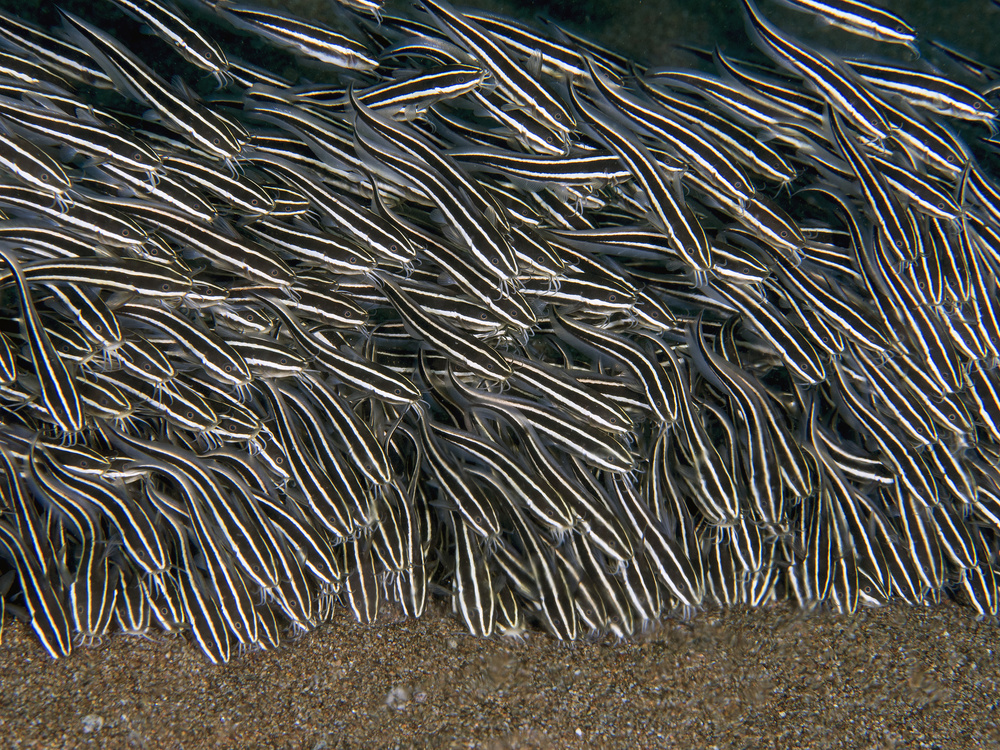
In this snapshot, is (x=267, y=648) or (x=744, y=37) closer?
(x=267, y=648)

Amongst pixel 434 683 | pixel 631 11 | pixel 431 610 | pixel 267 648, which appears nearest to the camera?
pixel 434 683

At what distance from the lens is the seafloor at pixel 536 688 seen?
8.06 ft

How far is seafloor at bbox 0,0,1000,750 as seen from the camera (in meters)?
2.46

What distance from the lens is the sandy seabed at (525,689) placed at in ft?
8.05

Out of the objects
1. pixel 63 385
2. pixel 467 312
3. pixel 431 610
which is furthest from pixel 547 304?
pixel 63 385

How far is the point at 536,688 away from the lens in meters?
2.70

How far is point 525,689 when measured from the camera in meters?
2.70

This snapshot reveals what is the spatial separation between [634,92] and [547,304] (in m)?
1.37

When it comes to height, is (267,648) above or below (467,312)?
below

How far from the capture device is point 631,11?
11.7 ft

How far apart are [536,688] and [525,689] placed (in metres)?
0.05

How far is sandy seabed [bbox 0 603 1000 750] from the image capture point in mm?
2455

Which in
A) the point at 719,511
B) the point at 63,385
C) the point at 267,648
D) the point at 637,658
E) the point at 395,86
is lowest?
the point at 267,648

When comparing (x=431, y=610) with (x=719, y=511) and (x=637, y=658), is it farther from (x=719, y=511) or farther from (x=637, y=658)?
(x=719, y=511)
